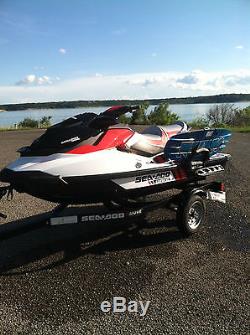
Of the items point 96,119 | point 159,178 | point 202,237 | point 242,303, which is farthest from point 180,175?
point 242,303

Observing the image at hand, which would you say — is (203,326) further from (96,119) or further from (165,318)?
(96,119)

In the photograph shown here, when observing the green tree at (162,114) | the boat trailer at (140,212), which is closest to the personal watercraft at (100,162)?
the boat trailer at (140,212)

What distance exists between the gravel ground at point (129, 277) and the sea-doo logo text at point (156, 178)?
33.5 inches

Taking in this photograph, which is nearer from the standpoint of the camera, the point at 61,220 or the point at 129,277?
the point at 129,277

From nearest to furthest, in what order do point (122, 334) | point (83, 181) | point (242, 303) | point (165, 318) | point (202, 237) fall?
point (122, 334) < point (165, 318) < point (242, 303) < point (83, 181) < point (202, 237)

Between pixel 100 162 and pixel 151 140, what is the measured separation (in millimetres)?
1046

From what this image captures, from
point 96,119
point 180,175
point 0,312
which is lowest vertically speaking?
point 0,312

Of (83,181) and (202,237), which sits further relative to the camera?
(202,237)

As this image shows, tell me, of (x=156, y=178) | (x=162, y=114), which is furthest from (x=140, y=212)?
(x=162, y=114)

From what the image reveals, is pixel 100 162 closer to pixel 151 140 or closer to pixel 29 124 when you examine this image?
pixel 151 140

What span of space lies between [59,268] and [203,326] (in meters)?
1.82

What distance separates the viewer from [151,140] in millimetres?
5125

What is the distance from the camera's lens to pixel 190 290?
12.7 feet

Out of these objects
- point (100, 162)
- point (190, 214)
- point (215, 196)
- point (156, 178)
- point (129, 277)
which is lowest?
point (129, 277)
